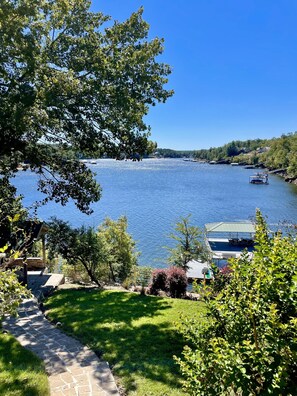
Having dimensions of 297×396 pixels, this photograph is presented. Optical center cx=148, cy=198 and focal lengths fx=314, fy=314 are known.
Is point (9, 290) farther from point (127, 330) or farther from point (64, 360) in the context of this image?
point (127, 330)

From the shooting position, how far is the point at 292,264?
2.80 m

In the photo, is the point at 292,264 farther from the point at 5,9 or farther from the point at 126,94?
the point at 5,9

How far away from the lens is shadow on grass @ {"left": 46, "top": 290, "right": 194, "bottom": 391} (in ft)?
18.5

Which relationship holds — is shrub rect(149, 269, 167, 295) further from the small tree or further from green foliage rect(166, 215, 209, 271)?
the small tree

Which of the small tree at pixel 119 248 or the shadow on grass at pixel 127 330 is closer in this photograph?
the shadow on grass at pixel 127 330

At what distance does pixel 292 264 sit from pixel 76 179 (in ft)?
32.7

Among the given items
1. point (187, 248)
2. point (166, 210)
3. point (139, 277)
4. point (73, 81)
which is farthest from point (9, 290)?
point (166, 210)

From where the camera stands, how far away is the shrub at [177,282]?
13.0 metres

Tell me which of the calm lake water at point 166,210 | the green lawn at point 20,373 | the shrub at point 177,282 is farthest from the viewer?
the calm lake water at point 166,210

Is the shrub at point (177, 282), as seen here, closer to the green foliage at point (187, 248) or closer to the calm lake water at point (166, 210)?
the green foliage at point (187, 248)

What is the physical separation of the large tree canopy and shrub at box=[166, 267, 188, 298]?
5286 mm

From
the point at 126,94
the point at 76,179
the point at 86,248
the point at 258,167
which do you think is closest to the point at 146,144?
the point at 126,94

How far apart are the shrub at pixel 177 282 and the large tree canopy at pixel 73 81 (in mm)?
5286

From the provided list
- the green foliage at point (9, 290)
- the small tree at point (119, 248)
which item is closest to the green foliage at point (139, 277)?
the small tree at point (119, 248)
